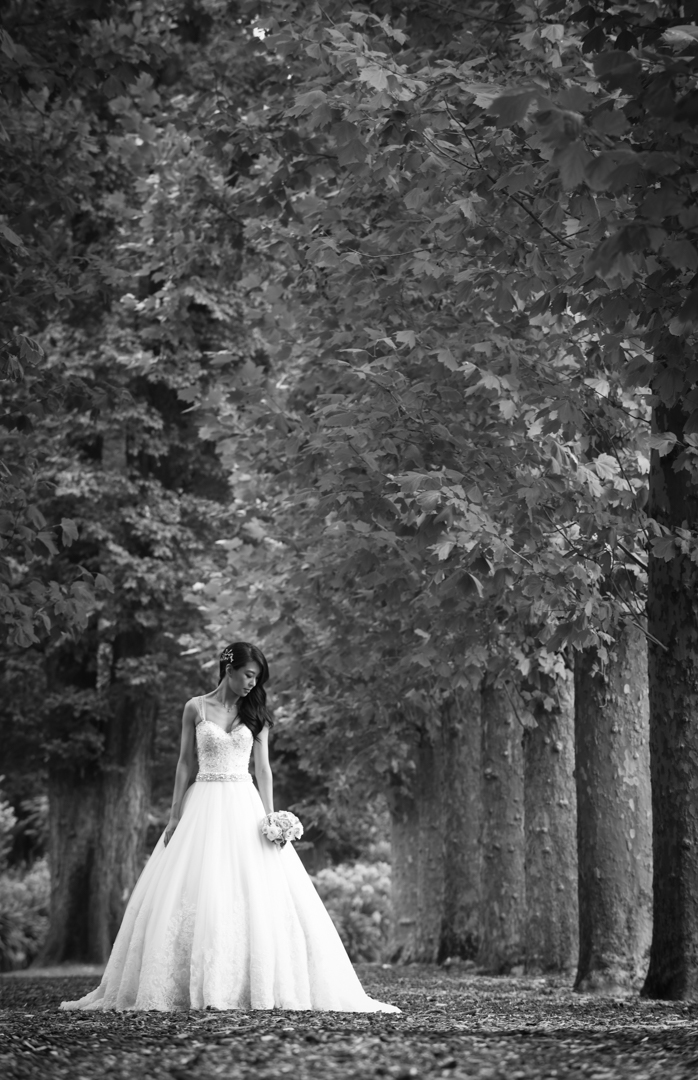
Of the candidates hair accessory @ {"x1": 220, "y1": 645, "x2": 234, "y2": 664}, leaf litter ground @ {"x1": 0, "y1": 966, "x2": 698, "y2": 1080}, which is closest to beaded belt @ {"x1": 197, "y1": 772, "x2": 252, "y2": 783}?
hair accessory @ {"x1": 220, "y1": 645, "x2": 234, "y2": 664}

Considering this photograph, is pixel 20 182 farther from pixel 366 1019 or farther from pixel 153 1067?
pixel 153 1067

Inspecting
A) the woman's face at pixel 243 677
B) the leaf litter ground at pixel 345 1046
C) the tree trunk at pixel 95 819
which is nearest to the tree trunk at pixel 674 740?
the leaf litter ground at pixel 345 1046

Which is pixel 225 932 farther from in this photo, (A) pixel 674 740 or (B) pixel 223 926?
(A) pixel 674 740

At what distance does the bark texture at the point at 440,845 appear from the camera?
19.0 metres

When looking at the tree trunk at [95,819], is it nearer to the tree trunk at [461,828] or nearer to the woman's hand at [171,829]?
the tree trunk at [461,828]

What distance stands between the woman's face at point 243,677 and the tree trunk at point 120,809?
567 inches

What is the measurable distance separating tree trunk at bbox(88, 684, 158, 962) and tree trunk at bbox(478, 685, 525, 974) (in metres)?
8.43

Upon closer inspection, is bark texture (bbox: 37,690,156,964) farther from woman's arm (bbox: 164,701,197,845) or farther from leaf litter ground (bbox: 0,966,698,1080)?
leaf litter ground (bbox: 0,966,698,1080)

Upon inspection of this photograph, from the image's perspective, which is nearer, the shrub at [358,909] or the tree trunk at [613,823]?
the tree trunk at [613,823]

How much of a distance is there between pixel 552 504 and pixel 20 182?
17.7 feet

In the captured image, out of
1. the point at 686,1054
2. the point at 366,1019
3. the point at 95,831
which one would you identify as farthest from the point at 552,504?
the point at 95,831

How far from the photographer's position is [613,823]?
12062mm

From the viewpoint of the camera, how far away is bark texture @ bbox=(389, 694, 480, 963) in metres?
19.0

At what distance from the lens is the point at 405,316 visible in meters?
11.9
